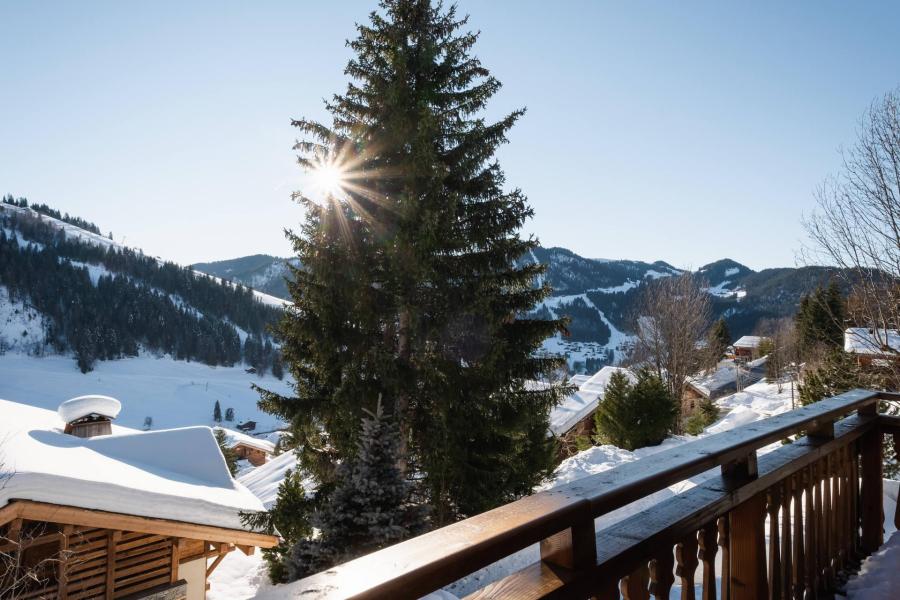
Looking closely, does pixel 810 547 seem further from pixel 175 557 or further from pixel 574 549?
pixel 175 557

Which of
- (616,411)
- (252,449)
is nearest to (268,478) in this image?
(252,449)

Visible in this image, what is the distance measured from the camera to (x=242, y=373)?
106m

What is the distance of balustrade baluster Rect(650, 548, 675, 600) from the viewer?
4.63ft

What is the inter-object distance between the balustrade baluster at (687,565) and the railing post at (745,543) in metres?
0.38

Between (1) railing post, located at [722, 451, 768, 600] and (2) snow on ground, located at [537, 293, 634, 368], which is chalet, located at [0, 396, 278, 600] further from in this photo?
(2) snow on ground, located at [537, 293, 634, 368]

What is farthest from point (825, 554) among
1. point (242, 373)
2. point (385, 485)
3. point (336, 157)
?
point (242, 373)

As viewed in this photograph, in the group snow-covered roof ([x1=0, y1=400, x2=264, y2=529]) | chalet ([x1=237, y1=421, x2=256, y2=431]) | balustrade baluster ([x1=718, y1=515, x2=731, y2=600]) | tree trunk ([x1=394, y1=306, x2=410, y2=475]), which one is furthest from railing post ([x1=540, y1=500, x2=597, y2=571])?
chalet ([x1=237, y1=421, x2=256, y2=431])

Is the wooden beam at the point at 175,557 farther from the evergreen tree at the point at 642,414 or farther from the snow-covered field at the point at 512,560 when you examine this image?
the evergreen tree at the point at 642,414

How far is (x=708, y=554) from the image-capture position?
5.32ft

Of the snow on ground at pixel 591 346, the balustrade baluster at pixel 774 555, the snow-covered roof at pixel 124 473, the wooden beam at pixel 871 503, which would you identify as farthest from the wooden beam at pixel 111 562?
the snow on ground at pixel 591 346

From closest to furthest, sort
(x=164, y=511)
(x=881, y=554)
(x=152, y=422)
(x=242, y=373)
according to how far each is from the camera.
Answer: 1. (x=881, y=554)
2. (x=164, y=511)
3. (x=152, y=422)
4. (x=242, y=373)

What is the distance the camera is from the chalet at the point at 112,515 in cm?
520

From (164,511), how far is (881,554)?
24.3ft

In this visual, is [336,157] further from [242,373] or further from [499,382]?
[242,373]
